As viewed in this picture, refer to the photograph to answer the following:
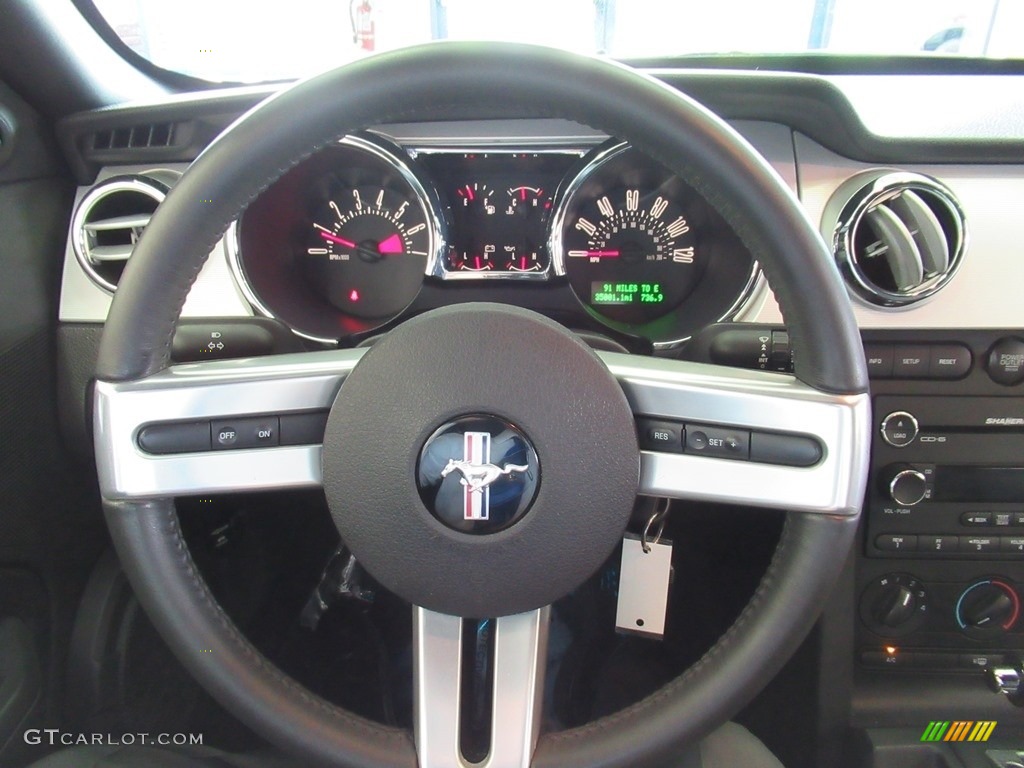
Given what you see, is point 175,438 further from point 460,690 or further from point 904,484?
point 904,484

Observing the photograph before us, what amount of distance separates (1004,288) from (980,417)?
183 millimetres

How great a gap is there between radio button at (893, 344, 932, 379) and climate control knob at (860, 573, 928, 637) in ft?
1.07

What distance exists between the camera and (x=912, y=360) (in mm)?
1160

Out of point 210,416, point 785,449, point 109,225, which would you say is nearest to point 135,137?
point 109,225

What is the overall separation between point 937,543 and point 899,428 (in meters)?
0.20

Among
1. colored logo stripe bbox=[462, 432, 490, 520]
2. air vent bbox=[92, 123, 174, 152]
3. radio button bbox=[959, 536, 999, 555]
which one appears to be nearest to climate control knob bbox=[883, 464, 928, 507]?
radio button bbox=[959, 536, 999, 555]

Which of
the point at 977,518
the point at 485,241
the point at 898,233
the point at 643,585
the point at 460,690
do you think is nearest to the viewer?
the point at 460,690

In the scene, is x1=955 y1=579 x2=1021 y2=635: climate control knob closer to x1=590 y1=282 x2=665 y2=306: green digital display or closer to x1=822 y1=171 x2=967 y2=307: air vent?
x1=822 y1=171 x2=967 y2=307: air vent

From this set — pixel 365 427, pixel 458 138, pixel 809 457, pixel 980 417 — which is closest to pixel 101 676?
pixel 365 427

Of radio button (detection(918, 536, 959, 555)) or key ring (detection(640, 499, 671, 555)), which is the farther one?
radio button (detection(918, 536, 959, 555))

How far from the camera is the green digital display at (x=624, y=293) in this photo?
1325 mm

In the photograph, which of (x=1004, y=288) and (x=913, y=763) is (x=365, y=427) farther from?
(x=913, y=763)

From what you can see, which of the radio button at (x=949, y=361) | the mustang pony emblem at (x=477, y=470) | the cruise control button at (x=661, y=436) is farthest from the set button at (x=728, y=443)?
the radio button at (x=949, y=361)

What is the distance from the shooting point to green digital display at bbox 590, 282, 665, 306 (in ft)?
4.35
